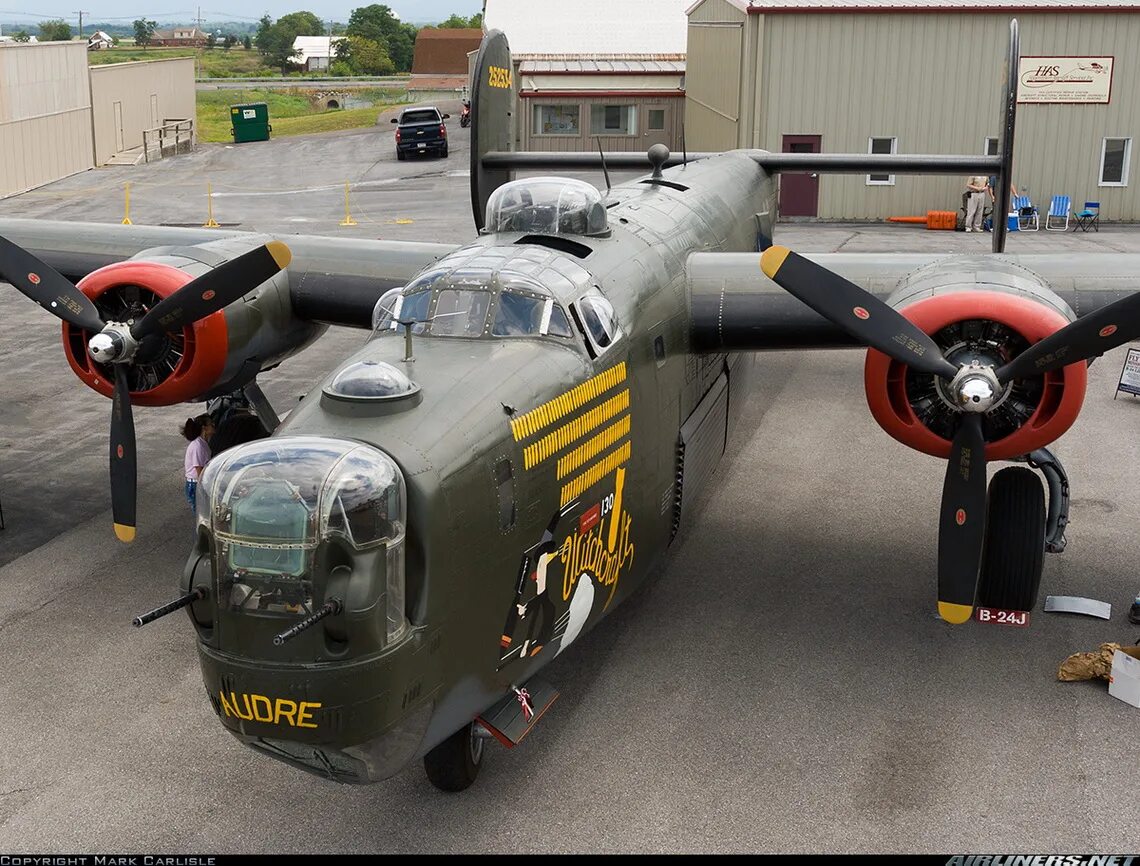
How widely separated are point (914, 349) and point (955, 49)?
29031 millimetres

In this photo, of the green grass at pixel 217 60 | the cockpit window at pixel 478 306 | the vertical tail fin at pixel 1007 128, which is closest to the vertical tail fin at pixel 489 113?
the vertical tail fin at pixel 1007 128

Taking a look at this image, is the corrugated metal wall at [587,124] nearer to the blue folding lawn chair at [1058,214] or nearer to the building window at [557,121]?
the building window at [557,121]

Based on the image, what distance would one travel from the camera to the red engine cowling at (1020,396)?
11.9 meters

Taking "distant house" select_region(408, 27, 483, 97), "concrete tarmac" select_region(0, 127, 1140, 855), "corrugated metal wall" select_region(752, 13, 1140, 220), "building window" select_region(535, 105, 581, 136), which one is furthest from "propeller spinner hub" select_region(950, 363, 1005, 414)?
"distant house" select_region(408, 27, 483, 97)

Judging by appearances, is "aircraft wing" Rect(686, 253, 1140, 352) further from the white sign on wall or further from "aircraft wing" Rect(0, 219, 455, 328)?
the white sign on wall

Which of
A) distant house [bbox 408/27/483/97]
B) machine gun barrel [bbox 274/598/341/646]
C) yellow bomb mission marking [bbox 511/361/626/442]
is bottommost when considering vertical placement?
machine gun barrel [bbox 274/598/341/646]

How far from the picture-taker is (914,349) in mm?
11680

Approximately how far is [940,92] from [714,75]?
30.4 feet

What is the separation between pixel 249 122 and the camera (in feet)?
215

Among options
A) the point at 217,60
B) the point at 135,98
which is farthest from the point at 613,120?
the point at 217,60

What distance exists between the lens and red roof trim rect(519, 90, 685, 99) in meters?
51.8

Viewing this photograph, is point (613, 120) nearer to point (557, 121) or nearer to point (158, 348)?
point (557, 121)

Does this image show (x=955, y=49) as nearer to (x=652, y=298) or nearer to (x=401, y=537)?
(x=652, y=298)

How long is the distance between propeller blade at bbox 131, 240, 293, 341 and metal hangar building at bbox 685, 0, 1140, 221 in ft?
91.2
